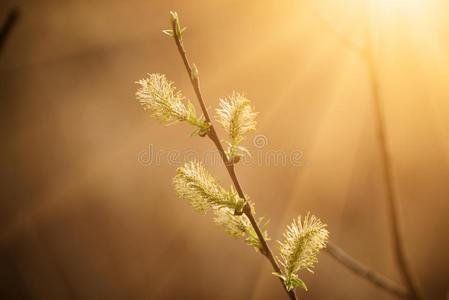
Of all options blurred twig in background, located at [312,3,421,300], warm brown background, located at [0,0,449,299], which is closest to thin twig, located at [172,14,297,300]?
blurred twig in background, located at [312,3,421,300]

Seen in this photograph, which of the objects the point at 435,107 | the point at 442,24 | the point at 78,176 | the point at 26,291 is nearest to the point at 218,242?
the point at 78,176

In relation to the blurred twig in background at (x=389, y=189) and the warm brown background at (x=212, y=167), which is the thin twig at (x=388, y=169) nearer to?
the blurred twig in background at (x=389, y=189)

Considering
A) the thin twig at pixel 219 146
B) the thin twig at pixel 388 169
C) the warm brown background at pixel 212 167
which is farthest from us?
the warm brown background at pixel 212 167

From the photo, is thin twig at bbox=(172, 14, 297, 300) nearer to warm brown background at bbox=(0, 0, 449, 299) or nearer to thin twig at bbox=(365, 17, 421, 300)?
thin twig at bbox=(365, 17, 421, 300)

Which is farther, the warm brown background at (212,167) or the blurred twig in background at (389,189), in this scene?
the warm brown background at (212,167)

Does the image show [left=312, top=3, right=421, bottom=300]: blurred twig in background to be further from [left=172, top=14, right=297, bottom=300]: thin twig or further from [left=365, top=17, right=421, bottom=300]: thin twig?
[left=172, top=14, right=297, bottom=300]: thin twig

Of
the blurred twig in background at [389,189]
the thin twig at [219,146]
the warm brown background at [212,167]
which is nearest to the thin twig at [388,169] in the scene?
the blurred twig in background at [389,189]

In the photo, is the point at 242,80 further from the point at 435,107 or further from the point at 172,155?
the point at 435,107

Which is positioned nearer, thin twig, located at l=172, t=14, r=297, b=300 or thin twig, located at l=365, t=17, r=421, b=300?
thin twig, located at l=172, t=14, r=297, b=300

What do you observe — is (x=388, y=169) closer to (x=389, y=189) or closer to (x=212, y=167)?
(x=389, y=189)

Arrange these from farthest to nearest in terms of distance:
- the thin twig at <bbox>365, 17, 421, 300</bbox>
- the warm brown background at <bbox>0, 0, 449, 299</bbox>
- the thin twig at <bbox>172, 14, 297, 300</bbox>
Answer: the warm brown background at <bbox>0, 0, 449, 299</bbox> < the thin twig at <bbox>365, 17, 421, 300</bbox> < the thin twig at <bbox>172, 14, 297, 300</bbox>

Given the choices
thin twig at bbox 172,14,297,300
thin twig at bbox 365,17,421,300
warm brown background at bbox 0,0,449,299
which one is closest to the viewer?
thin twig at bbox 172,14,297,300
